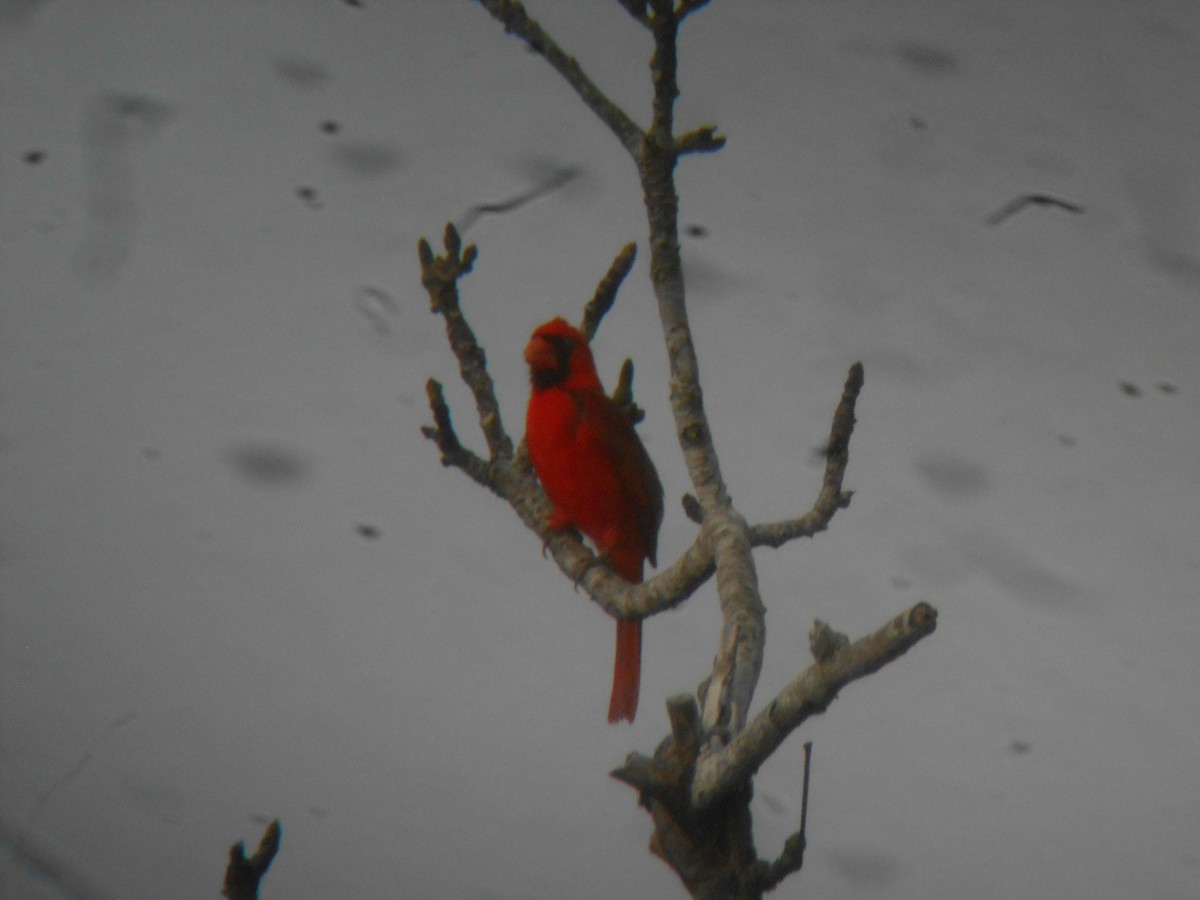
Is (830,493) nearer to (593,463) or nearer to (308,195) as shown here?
(593,463)

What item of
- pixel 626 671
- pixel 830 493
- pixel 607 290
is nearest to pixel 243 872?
pixel 830 493

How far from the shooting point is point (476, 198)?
2.41 meters

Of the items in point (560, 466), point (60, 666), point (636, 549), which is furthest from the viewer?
point (60, 666)

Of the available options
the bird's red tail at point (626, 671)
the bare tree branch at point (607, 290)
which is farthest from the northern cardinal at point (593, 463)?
the bare tree branch at point (607, 290)

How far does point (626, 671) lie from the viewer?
2.14 metres

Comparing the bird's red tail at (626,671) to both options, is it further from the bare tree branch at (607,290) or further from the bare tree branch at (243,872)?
the bare tree branch at (243,872)

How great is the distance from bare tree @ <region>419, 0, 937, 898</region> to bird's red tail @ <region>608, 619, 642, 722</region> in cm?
52

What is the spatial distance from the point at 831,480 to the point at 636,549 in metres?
0.91

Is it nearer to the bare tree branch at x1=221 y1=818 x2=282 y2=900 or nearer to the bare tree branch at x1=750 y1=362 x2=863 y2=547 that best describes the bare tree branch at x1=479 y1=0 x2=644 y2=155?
the bare tree branch at x1=750 y1=362 x2=863 y2=547

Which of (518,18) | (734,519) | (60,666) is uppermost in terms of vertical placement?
(518,18)

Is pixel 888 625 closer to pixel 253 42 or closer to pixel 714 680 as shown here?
pixel 714 680

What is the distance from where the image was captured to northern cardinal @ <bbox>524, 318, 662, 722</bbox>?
199 cm

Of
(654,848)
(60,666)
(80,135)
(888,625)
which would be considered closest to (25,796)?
(60,666)

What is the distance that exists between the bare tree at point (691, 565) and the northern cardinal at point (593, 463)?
0.76 ft
